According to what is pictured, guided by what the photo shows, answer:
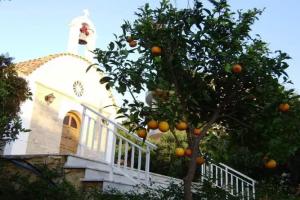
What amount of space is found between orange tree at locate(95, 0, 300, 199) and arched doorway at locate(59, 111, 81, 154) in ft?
32.7

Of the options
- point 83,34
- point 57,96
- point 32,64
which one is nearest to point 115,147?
point 32,64

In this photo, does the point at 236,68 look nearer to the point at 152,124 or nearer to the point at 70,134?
the point at 152,124

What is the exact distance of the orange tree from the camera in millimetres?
3680

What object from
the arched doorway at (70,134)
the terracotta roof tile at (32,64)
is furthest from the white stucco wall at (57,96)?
the arched doorway at (70,134)

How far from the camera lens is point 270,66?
12.7 feet

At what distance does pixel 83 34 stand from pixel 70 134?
13.3ft

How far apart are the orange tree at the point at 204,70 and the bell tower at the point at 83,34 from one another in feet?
37.9

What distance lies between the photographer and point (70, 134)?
14016 millimetres

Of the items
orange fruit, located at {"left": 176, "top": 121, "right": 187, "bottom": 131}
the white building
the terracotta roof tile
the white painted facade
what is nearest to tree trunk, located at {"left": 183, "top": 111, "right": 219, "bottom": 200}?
orange fruit, located at {"left": 176, "top": 121, "right": 187, "bottom": 131}

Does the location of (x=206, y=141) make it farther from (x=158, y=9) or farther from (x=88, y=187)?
(x=88, y=187)

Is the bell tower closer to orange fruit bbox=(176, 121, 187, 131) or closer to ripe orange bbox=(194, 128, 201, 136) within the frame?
ripe orange bbox=(194, 128, 201, 136)

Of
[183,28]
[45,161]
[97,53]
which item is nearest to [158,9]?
[183,28]

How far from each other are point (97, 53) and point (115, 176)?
2751 millimetres

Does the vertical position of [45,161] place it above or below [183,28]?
below
